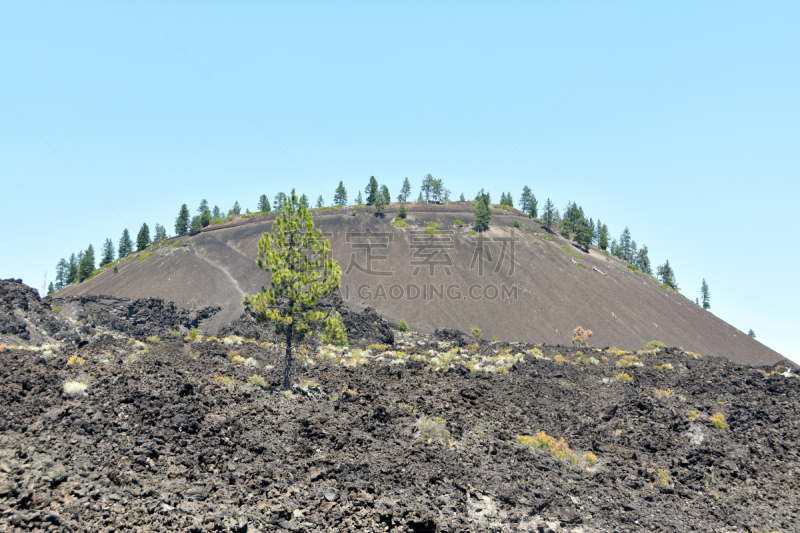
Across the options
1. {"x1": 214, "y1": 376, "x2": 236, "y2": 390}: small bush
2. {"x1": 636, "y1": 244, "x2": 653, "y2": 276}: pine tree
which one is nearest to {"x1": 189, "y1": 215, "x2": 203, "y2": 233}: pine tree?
{"x1": 214, "y1": 376, "x2": 236, "y2": 390}: small bush

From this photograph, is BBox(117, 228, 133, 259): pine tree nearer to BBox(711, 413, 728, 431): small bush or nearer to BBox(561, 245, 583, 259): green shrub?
BBox(561, 245, 583, 259): green shrub

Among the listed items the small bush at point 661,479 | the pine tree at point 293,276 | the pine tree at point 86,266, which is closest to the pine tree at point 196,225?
the pine tree at point 86,266

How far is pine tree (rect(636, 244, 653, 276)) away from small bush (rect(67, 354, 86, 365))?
118672mm

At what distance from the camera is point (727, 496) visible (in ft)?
37.8

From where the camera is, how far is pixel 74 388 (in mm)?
11281

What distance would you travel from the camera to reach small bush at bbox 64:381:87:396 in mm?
11206

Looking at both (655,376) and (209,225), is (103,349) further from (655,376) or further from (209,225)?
(209,225)

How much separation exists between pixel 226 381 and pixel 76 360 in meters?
4.77

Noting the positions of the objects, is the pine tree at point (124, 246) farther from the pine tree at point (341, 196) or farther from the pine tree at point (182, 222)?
the pine tree at point (341, 196)

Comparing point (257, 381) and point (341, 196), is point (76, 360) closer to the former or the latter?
point (257, 381)

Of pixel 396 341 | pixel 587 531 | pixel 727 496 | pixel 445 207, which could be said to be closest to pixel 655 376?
pixel 727 496

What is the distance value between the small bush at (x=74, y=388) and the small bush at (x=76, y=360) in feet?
9.96

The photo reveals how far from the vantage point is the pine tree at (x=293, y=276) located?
58.4 ft

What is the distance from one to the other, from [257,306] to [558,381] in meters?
15.5
